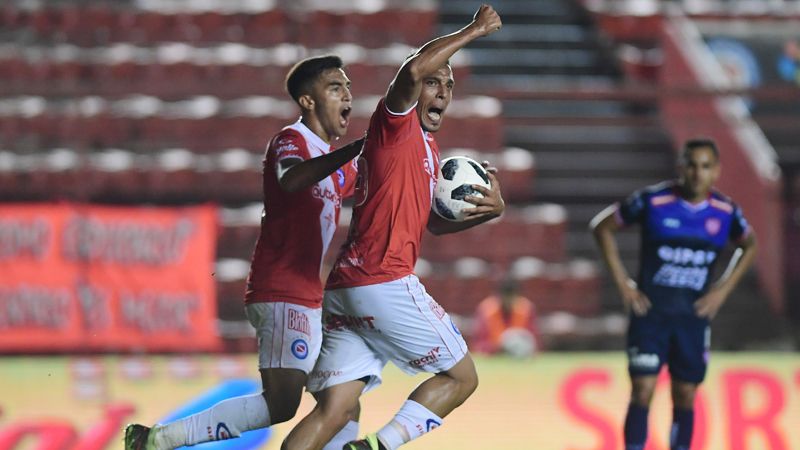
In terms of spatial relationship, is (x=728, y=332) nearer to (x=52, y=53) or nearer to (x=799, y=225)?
(x=799, y=225)

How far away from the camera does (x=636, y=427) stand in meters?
5.90

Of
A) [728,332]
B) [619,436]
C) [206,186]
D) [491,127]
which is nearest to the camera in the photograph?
[619,436]

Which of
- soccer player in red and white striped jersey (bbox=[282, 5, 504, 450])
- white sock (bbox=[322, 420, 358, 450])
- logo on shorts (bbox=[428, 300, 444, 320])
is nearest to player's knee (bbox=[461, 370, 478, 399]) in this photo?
soccer player in red and white striped jersey (bbox=[282, 5, 504, 450])

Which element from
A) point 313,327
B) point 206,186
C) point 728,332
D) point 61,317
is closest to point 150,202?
point 206,186

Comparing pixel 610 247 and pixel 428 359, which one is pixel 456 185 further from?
pixel 610 247

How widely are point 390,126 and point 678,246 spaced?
2111 millimetres

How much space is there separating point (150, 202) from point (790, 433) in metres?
8.69

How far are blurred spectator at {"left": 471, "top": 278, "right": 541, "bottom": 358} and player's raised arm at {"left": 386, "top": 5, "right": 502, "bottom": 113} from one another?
27.4ft

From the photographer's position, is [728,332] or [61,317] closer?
[61,317]

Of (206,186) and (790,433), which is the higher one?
(206,186)

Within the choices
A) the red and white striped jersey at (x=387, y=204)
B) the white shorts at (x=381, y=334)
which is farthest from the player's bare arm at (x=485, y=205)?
the white shorts at (x=381, y=334)

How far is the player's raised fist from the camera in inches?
174

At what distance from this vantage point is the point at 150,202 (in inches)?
563

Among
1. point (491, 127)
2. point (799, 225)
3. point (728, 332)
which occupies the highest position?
point (491, 127)
